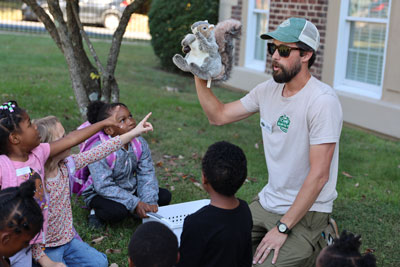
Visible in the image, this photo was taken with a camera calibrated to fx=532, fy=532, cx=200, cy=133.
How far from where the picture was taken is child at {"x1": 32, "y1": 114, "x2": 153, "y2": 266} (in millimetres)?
3510

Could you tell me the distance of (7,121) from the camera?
121 inches

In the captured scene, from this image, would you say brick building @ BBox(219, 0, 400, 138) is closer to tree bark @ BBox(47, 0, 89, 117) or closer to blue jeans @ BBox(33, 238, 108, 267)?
tree bark @ BBox(47, 0, 89, 117)

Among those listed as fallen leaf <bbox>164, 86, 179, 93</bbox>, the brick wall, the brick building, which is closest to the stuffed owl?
the brick building

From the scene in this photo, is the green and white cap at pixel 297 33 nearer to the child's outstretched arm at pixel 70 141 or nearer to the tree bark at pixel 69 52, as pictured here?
the child's outstretched arm at pixel 70 141

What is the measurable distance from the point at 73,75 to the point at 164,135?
60.8 inches

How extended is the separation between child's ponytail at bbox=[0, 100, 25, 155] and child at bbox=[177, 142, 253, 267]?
46.2 inches

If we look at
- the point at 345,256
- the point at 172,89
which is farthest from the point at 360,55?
the point at 345,256

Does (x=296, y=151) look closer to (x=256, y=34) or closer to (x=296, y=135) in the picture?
(x=296, y=135)

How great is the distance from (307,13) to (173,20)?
3.98m

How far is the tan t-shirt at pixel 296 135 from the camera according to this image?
10.8ft

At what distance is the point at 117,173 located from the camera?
4.50 meters

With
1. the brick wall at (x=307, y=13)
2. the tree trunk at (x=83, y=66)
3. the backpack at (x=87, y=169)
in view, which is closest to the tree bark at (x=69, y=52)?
the tree trunk at (x=83, y=66)

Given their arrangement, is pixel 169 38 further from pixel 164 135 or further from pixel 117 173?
pixel 117 173

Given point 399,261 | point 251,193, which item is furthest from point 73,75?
point 399,261
